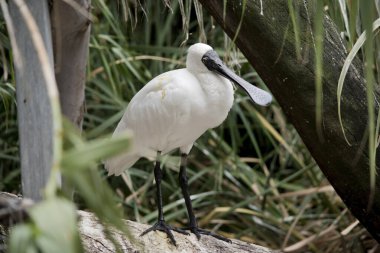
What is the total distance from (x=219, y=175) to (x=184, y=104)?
116 centimetres

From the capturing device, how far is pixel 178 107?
2.56 metres

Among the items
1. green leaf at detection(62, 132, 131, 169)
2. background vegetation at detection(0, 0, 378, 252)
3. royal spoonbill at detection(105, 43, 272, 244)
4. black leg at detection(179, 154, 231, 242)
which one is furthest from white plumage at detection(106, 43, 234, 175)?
green leaf at detection(62, 132, 131, 169)

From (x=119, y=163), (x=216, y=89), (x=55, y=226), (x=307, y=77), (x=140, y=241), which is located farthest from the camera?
(x=119, y=163)

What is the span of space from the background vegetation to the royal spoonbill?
2.31 ft

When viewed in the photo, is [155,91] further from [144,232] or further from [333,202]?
[333,202]

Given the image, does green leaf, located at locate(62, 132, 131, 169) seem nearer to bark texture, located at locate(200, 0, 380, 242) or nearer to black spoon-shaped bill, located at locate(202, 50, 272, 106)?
bark texture, located at locate(200, 0, 380, 242)

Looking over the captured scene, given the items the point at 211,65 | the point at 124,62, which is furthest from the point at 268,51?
the point at 124,62

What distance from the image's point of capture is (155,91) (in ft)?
8.52

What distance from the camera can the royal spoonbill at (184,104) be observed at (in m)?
2.56

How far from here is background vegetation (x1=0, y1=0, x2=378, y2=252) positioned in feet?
11.4

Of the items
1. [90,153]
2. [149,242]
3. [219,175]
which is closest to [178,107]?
[149,242]

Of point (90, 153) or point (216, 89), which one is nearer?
point (90, 153)

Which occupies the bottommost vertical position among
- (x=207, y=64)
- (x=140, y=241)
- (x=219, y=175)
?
(x=219, y=175)

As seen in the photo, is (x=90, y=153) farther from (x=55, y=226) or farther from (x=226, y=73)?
(x=226, y=73)
